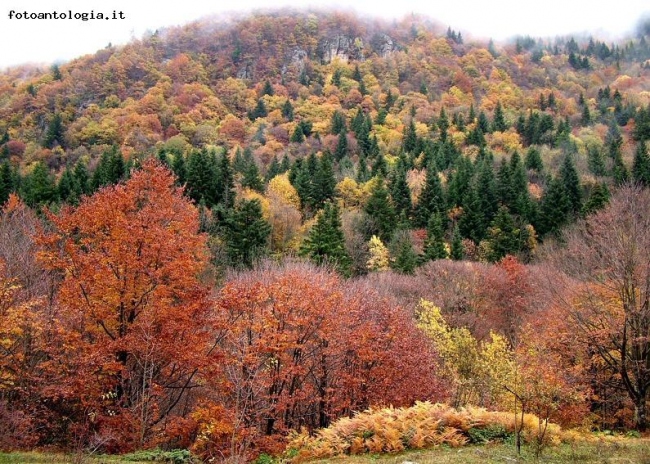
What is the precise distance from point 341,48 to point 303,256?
439ft

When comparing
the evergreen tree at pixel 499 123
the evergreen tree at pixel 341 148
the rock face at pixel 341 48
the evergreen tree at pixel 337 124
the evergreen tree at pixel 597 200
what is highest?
the rock face at pixel 341 48

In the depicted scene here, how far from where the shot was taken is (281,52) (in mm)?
157875

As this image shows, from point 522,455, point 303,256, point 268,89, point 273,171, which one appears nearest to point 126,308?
point 522,455

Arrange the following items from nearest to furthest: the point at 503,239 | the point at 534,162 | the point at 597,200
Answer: the point at 503,239 → the point at 597,200 → the point at 534,162

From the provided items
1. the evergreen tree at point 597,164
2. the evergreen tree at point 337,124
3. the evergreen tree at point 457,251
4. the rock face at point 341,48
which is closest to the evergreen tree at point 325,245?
the evergreen tree at point 457,251

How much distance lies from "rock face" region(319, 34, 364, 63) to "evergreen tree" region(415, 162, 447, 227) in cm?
10545

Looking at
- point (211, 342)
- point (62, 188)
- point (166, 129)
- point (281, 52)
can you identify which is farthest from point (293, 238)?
point (281, 52)

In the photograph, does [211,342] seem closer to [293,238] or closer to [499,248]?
[293,238]

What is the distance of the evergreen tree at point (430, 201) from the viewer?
6261 cm

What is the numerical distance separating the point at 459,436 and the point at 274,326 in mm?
8328

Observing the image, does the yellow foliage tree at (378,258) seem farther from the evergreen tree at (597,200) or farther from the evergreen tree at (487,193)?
the evergreen tree at (597,200)

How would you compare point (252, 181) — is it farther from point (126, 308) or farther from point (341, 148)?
point (126, 308)

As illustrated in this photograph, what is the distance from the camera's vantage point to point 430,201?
63531 millimetres

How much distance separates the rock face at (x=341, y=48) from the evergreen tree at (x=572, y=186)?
349 feet
